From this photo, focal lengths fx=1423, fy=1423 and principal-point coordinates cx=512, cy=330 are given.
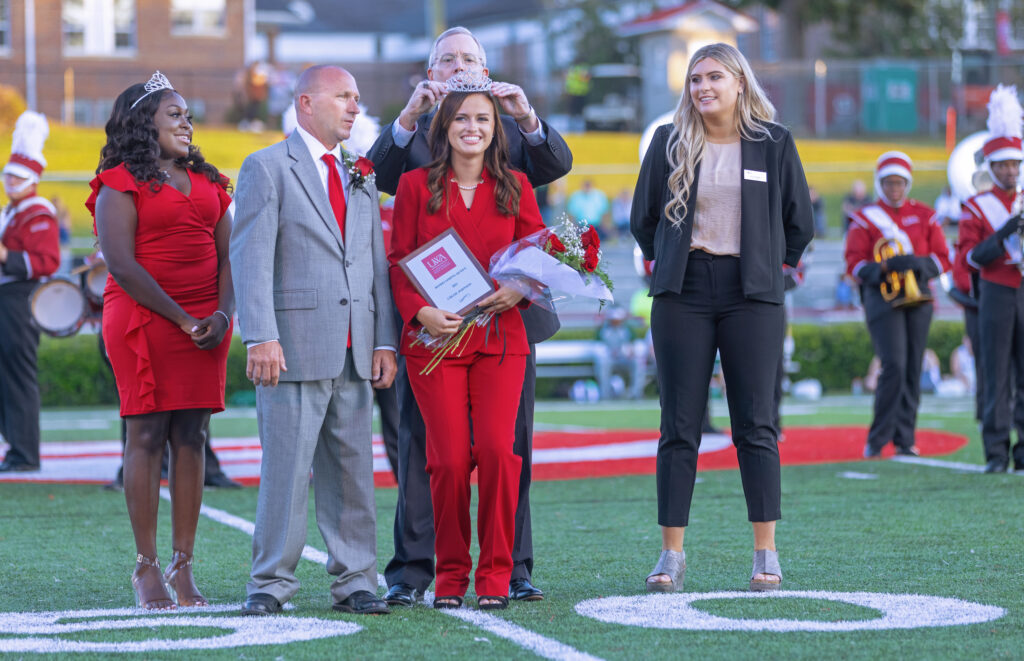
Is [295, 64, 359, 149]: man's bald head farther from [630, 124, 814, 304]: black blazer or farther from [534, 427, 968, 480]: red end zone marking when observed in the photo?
[534, 427, 968, 480]: red end zone marking

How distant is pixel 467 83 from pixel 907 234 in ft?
22.8

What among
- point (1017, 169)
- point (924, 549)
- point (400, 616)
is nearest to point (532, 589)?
point (400, 616)

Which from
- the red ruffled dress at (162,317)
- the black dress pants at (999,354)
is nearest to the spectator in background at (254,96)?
the black dress pants at (999,354)

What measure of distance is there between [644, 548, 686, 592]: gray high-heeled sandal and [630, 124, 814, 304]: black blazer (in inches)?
42.2

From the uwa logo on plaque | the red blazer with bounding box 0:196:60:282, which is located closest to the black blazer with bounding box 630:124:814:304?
the uwa logo on plaque

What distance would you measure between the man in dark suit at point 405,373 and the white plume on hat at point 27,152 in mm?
5600

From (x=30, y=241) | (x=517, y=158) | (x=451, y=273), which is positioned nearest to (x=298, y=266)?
(x=451, y=273)

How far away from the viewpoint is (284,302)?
209 inches

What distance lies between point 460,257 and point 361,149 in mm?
3668

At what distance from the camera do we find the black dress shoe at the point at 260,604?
521 centimetres

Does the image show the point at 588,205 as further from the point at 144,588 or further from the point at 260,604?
the point at 260,604

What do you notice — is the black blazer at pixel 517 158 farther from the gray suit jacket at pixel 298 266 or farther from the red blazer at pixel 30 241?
the red blazer at pixel 30 241

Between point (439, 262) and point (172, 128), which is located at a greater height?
point (172, 128)

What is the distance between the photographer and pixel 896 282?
11.2 metres
